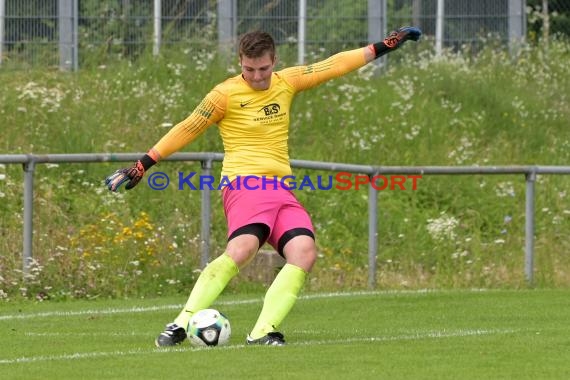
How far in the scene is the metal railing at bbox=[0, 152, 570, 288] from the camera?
14.2m

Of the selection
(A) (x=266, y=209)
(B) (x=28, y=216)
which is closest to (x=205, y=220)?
(B) (x=28, y=216)

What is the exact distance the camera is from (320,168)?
15430mm

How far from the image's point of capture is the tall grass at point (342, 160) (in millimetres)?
14906

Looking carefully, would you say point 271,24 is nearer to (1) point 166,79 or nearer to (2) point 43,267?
(1) point 166,79

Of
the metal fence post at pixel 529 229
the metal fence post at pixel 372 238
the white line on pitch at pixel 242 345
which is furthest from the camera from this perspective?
the metal fence post at pixel 529 229

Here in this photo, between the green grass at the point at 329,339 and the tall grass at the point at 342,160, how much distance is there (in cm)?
96

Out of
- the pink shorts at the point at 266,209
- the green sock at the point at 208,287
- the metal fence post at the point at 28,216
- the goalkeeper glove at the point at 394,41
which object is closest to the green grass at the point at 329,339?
the green sock at the point at 208,287

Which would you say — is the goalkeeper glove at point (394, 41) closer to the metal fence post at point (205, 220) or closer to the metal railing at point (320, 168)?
the metal railing at point (320, 168)

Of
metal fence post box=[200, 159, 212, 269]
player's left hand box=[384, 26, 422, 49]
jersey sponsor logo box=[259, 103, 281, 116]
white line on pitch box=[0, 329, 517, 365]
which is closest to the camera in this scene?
white line on pitch box=[0, 329, 517, 365]

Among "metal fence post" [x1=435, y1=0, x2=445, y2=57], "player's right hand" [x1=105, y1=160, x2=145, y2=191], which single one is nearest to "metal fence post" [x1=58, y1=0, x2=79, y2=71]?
"metal fence post" [x1=435, y1=0, x2=445, y2=57]

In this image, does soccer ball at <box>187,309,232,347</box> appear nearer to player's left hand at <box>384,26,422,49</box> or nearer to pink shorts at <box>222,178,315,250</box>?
pink shorts at <box>222,178,315,250</box>

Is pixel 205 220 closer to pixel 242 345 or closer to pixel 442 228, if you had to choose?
pixel 442 228

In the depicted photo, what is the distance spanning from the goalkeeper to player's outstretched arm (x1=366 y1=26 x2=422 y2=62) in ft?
1.46

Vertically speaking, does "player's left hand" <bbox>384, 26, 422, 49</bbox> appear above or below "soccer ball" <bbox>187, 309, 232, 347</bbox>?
above
